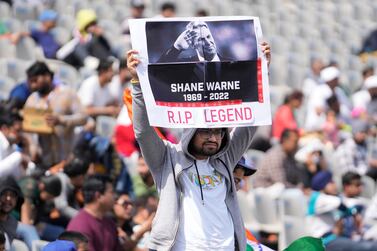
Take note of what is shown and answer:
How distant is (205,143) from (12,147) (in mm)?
3373

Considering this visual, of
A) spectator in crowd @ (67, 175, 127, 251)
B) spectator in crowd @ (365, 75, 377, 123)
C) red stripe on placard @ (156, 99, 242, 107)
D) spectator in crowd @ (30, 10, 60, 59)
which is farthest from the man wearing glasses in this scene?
spectator in crowd @ (365, 75, 377, 123)

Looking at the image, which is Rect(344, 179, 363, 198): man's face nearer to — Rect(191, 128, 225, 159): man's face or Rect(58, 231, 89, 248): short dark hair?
Rect(58, 231, 89, 248): short dark hair

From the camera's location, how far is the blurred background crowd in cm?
851

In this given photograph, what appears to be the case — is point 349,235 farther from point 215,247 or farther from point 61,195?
point 215,247

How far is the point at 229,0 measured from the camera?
18.8 meters

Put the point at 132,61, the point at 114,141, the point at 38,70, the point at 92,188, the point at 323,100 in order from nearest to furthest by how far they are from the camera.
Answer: the point at 132,61 < the point at 92,188 < the point at 38,70 < the point at 114,141 < the point at 323,100

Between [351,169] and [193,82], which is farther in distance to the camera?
[351,169]

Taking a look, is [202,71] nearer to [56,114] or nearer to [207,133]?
[207,133]

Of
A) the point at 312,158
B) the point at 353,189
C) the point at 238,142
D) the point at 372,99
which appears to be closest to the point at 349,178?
the point at 353,189

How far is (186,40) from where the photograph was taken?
553cm

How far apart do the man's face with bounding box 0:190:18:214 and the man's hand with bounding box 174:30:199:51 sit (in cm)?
225

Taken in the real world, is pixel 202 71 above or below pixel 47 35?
below

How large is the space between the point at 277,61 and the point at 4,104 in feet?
23.8

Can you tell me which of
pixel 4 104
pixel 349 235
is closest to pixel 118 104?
pixel 4 104
